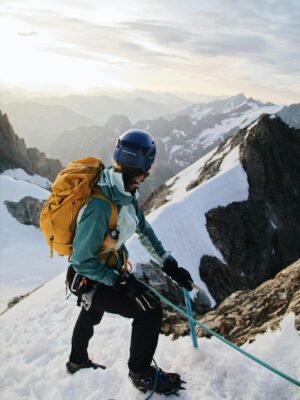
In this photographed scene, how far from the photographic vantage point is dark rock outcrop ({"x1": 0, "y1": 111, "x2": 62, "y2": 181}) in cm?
8562

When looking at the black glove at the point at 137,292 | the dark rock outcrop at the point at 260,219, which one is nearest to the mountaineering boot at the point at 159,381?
the black glove at the point at 137,292

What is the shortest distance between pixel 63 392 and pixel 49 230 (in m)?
3.16

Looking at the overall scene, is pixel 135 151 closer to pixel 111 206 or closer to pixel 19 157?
pixel 111 206

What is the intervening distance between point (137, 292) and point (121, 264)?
2.13 ft

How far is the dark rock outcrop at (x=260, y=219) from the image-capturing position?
99.0ft

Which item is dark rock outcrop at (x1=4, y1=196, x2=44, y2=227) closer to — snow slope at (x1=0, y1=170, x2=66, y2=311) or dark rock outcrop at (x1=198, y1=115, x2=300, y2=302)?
snow slope at (x1=0, y1=170, x2=66, y2=311)

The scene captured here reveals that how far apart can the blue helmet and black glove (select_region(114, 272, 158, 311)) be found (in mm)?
1571

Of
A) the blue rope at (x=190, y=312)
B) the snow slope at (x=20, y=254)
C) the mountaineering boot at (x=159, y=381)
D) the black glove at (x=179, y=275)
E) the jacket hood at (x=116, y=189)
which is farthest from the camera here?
the snow slope at (x=20, y=254)

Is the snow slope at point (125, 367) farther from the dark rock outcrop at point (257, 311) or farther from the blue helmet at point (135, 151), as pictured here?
the blue helmet at point (135, 151)

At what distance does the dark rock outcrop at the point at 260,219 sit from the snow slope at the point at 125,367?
56.2 feet

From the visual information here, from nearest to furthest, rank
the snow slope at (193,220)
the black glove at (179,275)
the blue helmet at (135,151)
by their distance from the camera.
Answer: the blue helmet at (135,151), the black glove at (179,275), the snow slope at (193,220)

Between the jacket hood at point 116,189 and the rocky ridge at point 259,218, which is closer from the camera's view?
the jacket hood at point 116,189

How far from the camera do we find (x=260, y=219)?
39094mm

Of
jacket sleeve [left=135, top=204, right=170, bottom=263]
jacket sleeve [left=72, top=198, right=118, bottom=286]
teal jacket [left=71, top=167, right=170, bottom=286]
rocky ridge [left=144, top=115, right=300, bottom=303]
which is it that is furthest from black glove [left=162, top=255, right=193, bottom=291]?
rocky ridge [left=144, top=115, right=300, bottom=303]
